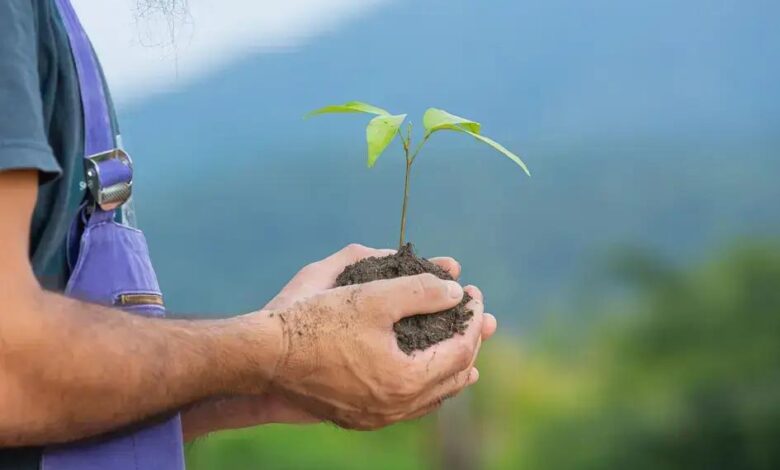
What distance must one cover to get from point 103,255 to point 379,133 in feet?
0.95

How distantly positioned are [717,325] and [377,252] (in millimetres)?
880

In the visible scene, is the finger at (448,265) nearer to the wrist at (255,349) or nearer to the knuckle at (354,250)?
the knuckle at (354,250)

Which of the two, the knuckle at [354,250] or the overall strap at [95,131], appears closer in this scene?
the overall strap at [95,131]

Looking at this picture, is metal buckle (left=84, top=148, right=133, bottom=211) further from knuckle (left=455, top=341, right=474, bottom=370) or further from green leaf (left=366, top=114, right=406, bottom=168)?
knuckle (left=455, top=341, right=474, bottom=370)

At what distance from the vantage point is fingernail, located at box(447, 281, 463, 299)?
89cm

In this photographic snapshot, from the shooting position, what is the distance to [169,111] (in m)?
1.75

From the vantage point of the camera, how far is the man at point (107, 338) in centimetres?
66

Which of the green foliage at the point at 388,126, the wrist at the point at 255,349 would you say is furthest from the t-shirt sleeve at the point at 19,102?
the green foliage at the point at 388,126

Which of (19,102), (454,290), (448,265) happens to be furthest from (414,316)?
(19,102)

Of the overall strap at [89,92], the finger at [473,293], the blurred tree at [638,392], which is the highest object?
the overall strap at [89,92]

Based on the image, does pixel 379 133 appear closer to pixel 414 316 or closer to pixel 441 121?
pixel 441 121

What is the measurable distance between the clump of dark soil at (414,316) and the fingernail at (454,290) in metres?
0.03

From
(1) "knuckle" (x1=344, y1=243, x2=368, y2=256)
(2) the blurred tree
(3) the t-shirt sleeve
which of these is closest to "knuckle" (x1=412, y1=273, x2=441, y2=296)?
(1) "knuckle" (x1=344, y1=243, x2=368, y2=256)

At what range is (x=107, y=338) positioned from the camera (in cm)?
71
